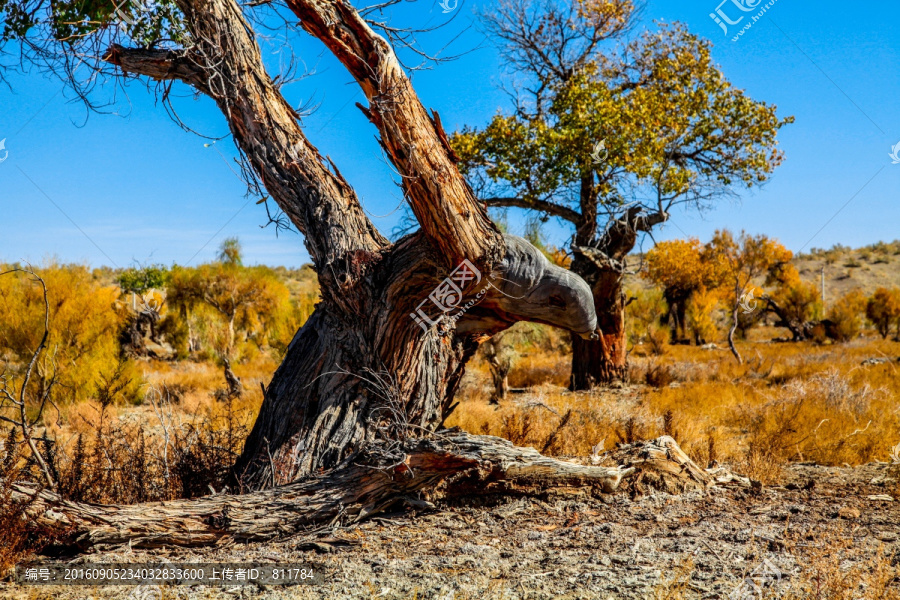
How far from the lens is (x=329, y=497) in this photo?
4.04 m

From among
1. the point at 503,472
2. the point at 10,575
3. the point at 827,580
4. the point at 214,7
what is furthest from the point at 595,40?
the point at 10,575

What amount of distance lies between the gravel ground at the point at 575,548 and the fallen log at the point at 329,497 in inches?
4.3

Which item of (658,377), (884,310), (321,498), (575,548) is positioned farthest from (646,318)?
(321,498)

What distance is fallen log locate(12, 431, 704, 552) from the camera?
363 cm

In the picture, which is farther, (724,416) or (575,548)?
(724,416)

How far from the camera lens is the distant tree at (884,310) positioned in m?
25.0

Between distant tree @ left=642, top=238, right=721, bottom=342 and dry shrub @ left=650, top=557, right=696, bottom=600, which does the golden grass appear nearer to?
dry shrub @ left=650, top=557, right=696, bottom=600

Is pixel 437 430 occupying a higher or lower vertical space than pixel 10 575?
higher

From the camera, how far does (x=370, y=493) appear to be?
13.7 ft

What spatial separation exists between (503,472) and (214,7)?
13.3ft

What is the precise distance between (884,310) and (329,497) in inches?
1122

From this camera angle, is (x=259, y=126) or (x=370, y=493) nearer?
(x=370, y=493)

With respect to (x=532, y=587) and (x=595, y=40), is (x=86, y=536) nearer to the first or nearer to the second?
(x=532, y=587)

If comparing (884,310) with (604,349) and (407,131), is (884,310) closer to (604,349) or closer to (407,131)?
(604,349)
